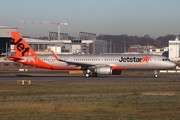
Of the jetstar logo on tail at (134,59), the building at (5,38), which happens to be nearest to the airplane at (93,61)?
the jetstar logo on tail at (134,59)

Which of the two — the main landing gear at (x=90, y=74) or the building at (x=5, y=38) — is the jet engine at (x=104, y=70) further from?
the building at (x=5, y=38)

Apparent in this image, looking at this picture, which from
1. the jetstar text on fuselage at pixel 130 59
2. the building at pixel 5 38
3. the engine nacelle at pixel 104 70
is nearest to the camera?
the engine nacelle at pixel 104 70

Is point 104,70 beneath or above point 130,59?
beneath

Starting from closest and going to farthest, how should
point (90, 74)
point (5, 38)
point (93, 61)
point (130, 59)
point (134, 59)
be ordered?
1. point (90, 74)
2. point (130, 59)
3. point (134, 59)
4. point (93, 61)
5. point (5, 38)

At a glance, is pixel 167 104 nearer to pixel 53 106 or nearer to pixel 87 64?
pixel 53 106

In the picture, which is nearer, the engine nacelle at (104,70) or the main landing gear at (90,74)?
the engine nacelle at (104,70)

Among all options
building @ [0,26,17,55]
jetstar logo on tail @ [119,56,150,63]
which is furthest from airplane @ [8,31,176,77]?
building @ [0,26,17,55]

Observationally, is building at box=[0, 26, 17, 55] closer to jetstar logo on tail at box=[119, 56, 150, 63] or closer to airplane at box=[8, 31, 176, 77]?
airplane at box=[8, 31, 176, 77]

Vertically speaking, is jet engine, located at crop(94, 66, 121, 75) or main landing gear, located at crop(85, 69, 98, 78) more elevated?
jet engine, located at crop(94, 66, 121, 75)

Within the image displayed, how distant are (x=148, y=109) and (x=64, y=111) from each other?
14.3ft

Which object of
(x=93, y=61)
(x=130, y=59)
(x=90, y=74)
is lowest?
(x=90, y=74)

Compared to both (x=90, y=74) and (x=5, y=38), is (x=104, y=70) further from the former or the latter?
(x=5, y=38)

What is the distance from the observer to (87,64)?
200 feet

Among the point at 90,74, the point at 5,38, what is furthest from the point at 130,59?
the point at 5,38
